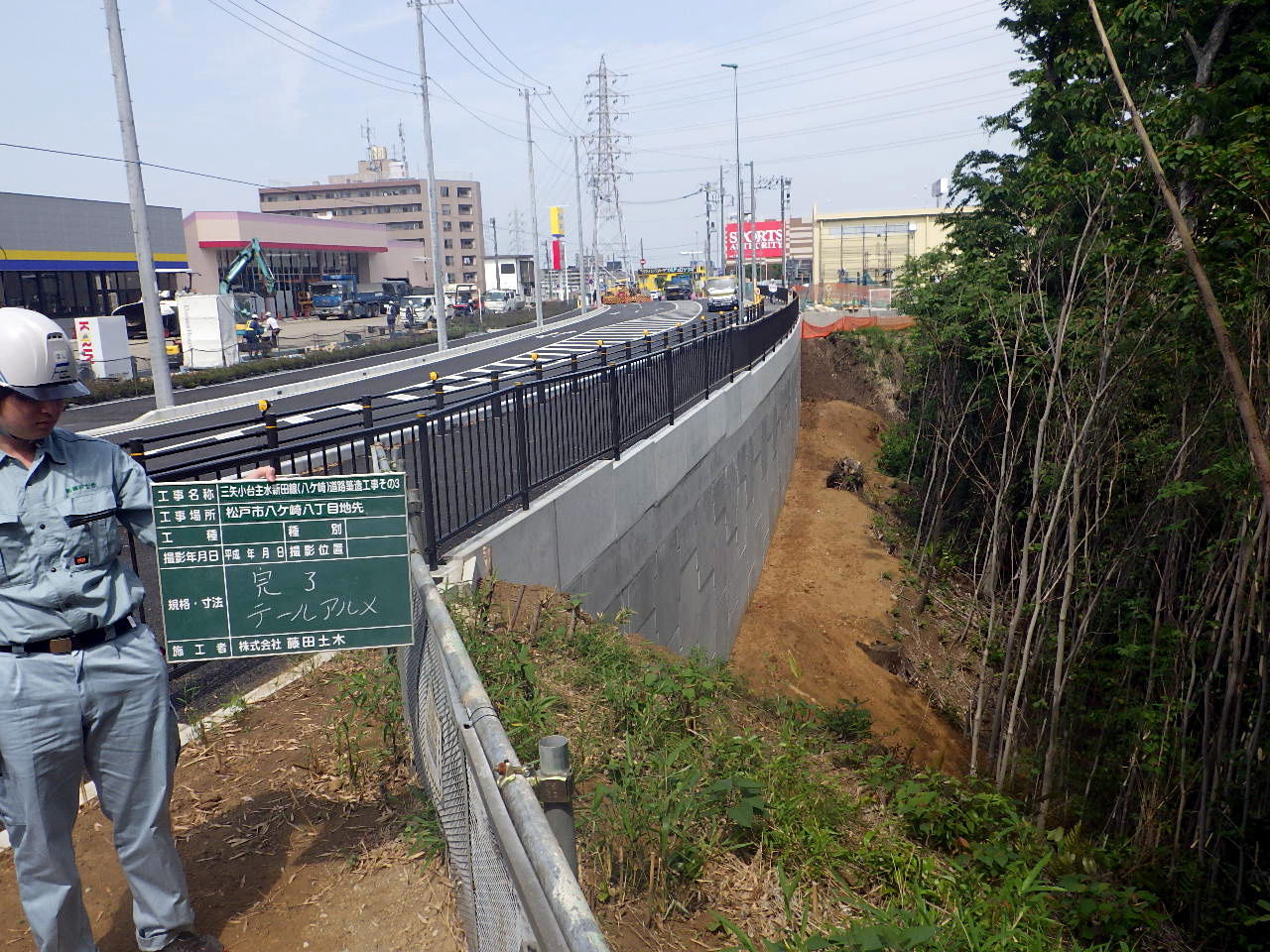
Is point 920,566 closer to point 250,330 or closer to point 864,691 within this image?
point 864,691

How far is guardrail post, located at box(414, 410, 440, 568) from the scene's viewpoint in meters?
6.08

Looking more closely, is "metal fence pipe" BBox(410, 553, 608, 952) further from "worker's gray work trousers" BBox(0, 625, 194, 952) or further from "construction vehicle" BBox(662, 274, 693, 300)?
"construction vehicle" BBox(662, 274, 693, 300)

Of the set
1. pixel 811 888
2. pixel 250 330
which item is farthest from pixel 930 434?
pixel 250 330

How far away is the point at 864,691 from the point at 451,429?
32.7ft

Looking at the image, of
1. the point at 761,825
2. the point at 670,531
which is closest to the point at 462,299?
the point at 670,531

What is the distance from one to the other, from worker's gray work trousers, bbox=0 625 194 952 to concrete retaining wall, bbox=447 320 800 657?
320 cm

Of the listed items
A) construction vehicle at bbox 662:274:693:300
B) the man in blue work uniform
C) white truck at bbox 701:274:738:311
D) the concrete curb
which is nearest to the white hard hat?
the man in blue work uniform

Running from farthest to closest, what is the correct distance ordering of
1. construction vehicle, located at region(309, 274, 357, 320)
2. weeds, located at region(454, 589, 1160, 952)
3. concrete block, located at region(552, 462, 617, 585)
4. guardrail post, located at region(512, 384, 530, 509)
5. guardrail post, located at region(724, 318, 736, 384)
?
construction vehicle, located at region(309, 274, 357, 320), guardrail post, located at region(724, 318, 736, 384), concrete block, located at region(552, 462, 617, 585), guardrail post, located at region(512, 384, 530, 509), weeds, located at region(454, 589, 1160, 952)

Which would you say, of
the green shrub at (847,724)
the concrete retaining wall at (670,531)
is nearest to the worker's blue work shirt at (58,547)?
the concrete retaining wall at (670,531)

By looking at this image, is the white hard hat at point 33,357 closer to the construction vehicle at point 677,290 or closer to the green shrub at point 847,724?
the green shrub at point 847,724

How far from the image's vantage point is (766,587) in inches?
770

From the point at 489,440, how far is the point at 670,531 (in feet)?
15.5

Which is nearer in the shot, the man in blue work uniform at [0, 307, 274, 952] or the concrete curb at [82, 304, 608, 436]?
the man in blue work uniform at [0, 307, 274, 952]

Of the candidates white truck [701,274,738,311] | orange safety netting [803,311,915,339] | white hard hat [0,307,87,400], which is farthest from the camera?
white truck [701,274,738,311]
